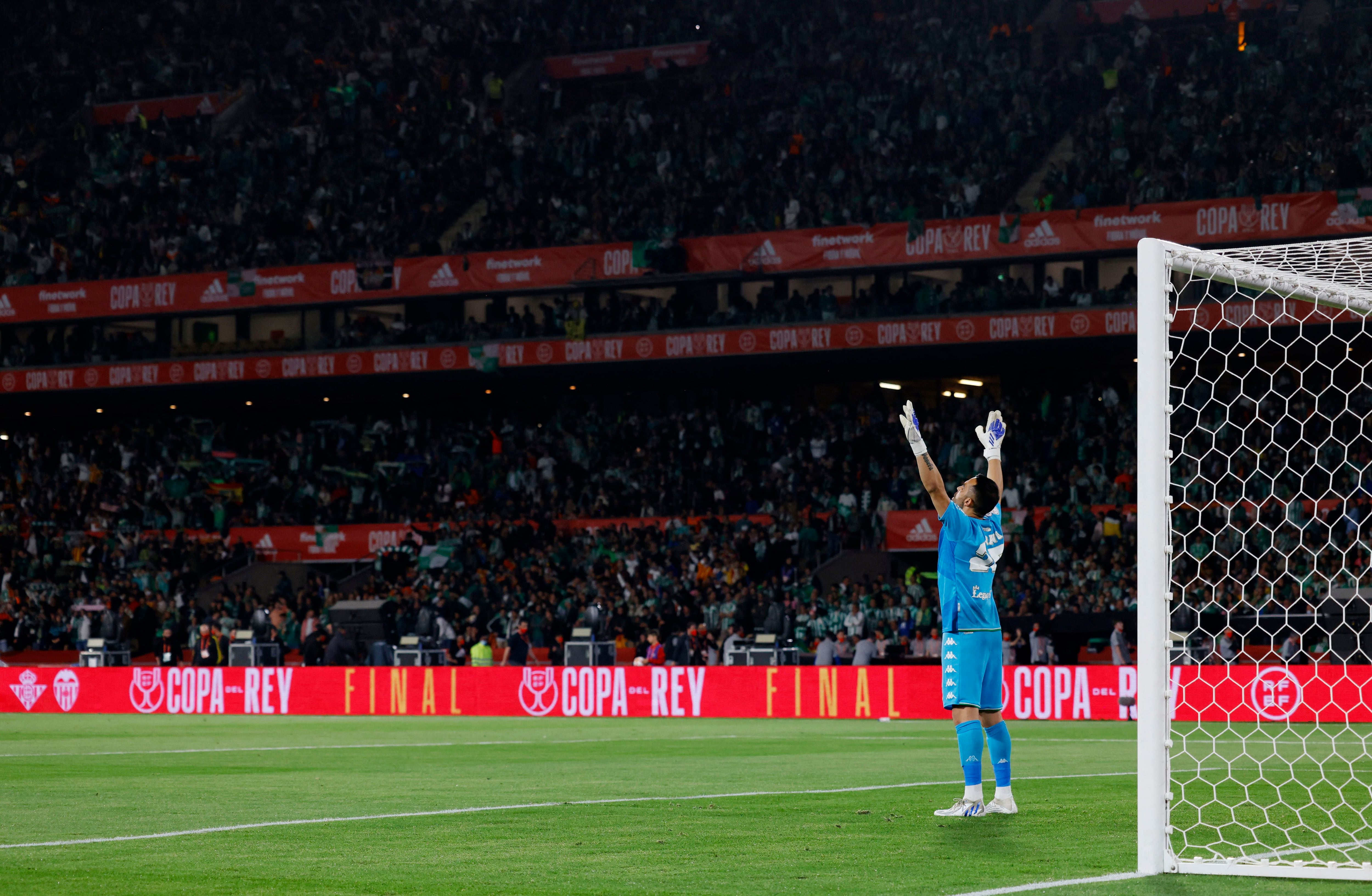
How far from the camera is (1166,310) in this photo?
6.71m

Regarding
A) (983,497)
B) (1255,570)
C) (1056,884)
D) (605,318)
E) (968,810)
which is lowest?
(968,810)

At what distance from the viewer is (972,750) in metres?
8.74

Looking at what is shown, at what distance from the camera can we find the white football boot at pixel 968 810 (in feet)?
28.7

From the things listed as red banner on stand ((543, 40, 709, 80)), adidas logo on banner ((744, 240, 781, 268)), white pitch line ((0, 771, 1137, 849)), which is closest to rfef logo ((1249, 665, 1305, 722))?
white pitch line ((0, 771, 1137, 849))

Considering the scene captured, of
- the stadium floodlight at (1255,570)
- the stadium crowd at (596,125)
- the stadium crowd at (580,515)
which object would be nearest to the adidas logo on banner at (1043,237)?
the stadium crowd at (596,125)

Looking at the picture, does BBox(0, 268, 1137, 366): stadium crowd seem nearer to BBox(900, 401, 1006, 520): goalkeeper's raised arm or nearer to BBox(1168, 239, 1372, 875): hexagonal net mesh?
BBox(1168, 239, 1372, 875): hexagonal net mesh

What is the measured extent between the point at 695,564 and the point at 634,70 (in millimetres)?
18596

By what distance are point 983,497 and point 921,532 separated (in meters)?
25.9

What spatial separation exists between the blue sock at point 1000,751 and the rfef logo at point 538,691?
1783 centimetres

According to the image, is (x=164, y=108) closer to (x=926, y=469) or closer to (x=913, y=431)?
(x=913, y=431)

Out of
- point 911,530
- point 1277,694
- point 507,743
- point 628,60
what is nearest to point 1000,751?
point 507,743

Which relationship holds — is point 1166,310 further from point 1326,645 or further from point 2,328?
point 2,328

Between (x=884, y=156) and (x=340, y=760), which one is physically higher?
(x=884, y=156)

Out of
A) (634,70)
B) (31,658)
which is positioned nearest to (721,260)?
(634,70)
